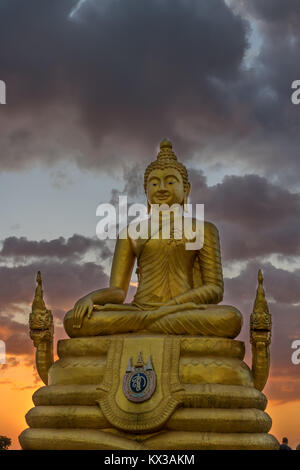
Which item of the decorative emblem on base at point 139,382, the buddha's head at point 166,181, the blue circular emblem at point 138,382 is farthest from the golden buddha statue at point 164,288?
the blue circular emblem at point 138,382

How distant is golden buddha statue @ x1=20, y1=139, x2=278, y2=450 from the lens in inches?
408

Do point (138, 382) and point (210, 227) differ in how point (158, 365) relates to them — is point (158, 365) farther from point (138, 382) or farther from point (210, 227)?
point (210, 227)

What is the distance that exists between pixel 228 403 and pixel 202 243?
310 centimetres

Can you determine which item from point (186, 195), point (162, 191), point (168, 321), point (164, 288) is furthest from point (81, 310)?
point (186, 195)

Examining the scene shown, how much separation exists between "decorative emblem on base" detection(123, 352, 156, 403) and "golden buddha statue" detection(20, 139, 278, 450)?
0.05ft

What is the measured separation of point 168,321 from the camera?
11.4 metres

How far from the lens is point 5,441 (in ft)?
73.9

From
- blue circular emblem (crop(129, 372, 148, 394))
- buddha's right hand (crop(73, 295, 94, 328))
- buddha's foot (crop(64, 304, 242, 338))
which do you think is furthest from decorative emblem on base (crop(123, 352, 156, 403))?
buddha's right hand (crop(73, 295, 94, 328))

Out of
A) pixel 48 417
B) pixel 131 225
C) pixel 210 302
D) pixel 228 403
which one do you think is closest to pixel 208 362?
pixel 228 403

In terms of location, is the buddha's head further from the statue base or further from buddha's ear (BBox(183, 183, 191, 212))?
the statue base

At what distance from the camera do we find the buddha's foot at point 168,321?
Answer: 11.3 m

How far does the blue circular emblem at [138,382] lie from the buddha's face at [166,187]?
11.9 feet
